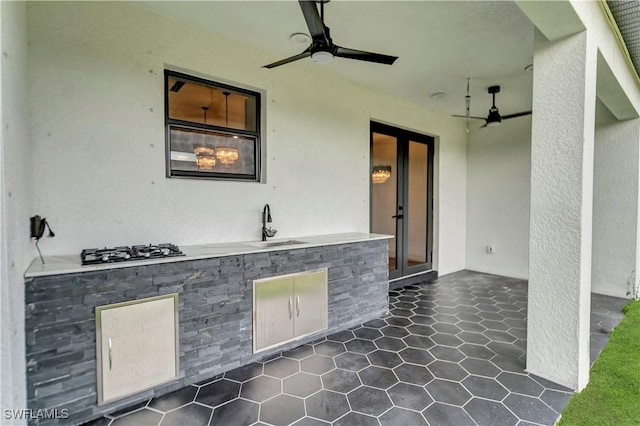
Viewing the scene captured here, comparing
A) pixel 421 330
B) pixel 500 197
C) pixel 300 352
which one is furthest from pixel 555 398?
pixel 500 197

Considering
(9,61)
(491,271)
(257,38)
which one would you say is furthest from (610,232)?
(9,61)

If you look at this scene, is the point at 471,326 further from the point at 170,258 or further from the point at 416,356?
the point at 170,258

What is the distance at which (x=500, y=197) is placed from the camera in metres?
5.63

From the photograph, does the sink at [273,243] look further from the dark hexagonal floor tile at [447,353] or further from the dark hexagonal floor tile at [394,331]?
the dark hexagonal floor tile at [447,353]

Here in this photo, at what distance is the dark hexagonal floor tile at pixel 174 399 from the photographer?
2.04 m

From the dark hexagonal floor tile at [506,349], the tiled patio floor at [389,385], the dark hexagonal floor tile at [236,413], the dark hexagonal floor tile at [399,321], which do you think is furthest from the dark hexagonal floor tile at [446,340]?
the dark hexagonal floor tile at [236,413]

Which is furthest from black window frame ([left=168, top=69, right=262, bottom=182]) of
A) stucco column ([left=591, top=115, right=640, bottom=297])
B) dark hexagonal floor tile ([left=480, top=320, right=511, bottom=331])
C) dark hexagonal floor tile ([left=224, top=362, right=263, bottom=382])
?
stucco column ([left=591, top=115, right=640, bottom=297])

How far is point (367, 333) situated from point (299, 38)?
2.97 metres

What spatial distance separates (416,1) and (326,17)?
73 cm

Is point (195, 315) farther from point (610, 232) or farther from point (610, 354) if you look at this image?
point (610, 232)

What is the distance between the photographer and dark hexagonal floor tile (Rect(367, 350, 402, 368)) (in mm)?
2556

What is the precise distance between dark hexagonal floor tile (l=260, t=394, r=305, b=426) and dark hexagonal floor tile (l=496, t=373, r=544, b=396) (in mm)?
1484

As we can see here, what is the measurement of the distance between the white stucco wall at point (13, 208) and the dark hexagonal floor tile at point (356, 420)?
1.59m

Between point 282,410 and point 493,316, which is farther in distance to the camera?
point 493,316
